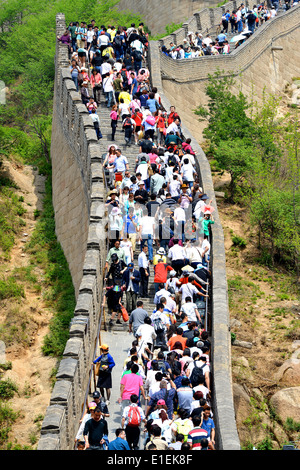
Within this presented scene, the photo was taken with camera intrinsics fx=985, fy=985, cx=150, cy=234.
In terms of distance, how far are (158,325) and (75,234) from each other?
10634mm

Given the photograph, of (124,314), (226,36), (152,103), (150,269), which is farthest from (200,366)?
(226,36)

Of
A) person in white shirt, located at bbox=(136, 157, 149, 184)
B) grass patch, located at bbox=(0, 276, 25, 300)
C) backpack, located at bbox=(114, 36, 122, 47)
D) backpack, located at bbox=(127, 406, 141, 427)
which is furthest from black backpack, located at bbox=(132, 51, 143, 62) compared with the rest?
backpack, located at bbox=(127, 406, 141, 427)

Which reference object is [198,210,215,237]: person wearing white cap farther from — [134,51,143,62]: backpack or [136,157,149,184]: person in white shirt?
[134,51,143,62]: backpack

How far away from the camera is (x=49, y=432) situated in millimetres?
15055

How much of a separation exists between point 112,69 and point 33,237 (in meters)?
6.73

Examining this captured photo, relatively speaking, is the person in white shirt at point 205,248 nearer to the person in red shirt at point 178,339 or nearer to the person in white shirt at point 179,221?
the person in white shirt at point 179,221

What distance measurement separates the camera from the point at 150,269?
72.1ft

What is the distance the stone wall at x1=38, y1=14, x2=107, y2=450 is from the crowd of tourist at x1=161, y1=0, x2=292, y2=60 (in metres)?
7.26

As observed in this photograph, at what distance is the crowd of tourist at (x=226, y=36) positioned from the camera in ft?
138

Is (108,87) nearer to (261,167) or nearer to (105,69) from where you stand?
(105,69)

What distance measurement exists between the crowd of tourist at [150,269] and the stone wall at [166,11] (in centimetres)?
2307

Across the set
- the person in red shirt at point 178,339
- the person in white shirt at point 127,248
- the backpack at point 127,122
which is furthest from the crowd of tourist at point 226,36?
the person in red shirt at point 178,339

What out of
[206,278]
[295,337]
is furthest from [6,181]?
[206,278]

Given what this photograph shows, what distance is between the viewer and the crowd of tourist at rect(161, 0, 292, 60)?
41938mm
